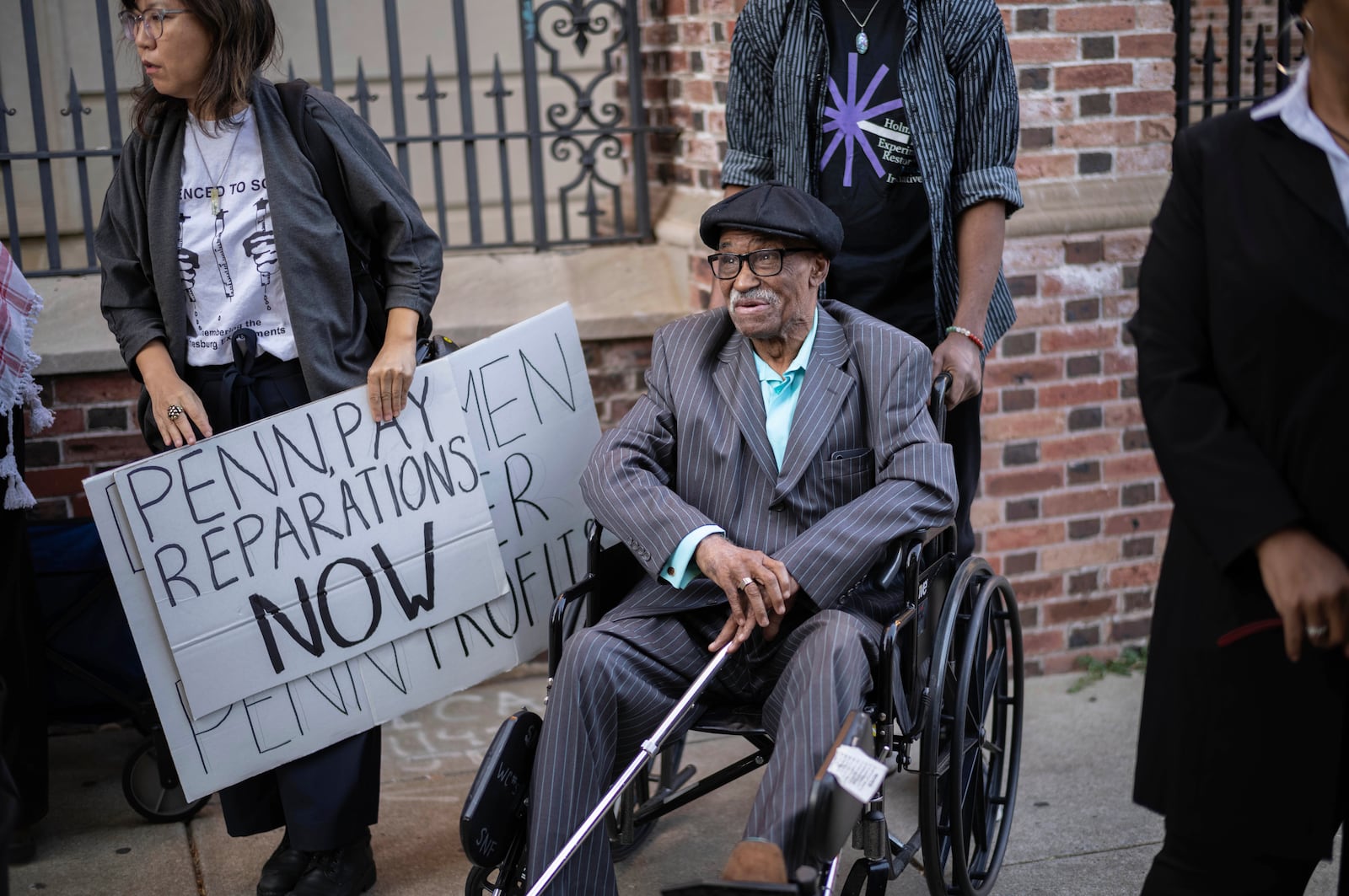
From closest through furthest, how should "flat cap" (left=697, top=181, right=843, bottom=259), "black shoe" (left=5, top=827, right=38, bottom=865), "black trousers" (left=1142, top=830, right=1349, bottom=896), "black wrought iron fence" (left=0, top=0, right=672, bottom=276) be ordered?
"black trousers" (left=1142, top=830, right=1349, bottom=896) < "flat cap" (left=697, top=181, right=843, bottom=259) < "black shoe" (left=5, top=827, right=38, bottom=865) < "black wrought iron fence" (left=0, top=0, right=672, bottom=276)

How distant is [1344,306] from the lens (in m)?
1.80

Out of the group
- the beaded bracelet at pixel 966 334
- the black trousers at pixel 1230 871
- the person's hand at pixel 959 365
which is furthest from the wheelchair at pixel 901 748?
the black trousers at pixel 1230 871

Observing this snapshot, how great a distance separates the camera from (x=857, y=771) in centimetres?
229

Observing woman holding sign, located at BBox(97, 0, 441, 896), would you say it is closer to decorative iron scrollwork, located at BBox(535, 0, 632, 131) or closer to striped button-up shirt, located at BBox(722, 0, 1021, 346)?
striped button-up shirt, located at BBox(722, 0, 1021, 346)

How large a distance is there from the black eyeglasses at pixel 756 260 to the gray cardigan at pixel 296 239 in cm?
74

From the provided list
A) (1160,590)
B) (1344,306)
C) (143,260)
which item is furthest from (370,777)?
(1344,306)

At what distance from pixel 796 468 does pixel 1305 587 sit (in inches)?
47.4

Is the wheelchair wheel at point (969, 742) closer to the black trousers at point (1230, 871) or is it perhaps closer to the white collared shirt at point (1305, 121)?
the black trousers at point (1230, 871)

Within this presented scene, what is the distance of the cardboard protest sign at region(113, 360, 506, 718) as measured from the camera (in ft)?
10.0

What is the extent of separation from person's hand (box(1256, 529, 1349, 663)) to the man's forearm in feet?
4.43

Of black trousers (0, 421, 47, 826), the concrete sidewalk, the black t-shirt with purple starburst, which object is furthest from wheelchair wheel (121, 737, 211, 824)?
the black t-shirt with purple starburst

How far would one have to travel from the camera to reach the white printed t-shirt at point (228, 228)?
3.05m

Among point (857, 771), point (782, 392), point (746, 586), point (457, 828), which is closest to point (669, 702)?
point (746, 586)

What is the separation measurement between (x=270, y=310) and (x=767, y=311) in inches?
44.1
